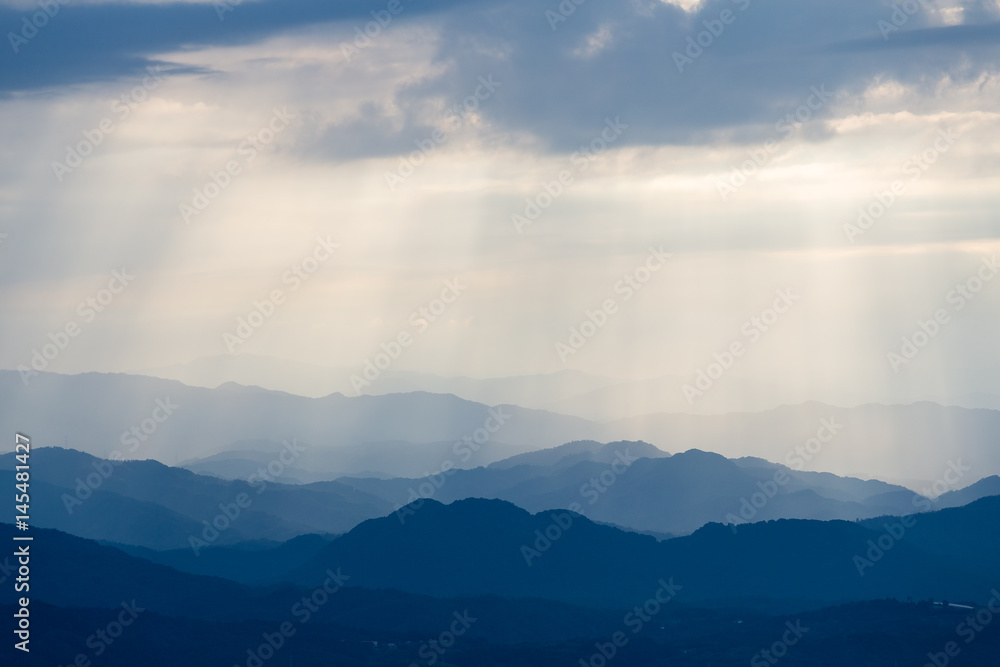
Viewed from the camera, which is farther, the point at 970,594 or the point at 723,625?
the point at 970,594

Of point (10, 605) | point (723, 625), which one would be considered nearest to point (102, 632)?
point (10, 605)

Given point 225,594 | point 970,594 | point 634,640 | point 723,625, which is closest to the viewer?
point 634,640

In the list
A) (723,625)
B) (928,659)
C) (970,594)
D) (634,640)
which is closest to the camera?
(928,659)

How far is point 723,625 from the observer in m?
164

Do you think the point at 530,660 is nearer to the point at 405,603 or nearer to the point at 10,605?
the point at 405,603

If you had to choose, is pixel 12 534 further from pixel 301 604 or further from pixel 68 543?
pixel 301 604

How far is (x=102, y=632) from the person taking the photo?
134m

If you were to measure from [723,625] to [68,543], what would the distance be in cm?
11182

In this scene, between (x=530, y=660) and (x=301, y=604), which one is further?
(x=301, y=604)

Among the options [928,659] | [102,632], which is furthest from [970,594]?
[102,632]

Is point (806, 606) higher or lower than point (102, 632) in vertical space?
lower

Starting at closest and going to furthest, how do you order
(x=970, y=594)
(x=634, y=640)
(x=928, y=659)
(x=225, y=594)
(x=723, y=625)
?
(x=928, y=659), (x=634, y=640), (x=723, y=625), (x=225, y=594), (x=970, y=594)

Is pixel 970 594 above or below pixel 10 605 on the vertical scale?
below

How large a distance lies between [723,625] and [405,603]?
50488 millimetres
